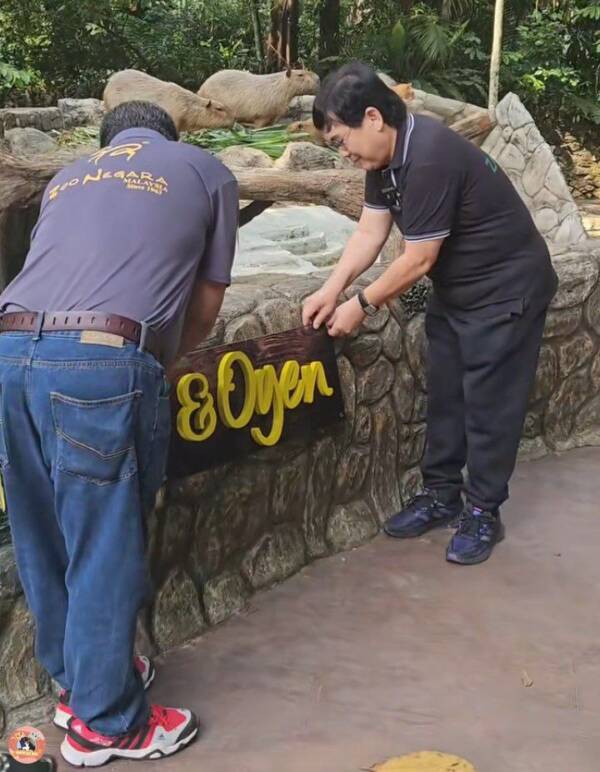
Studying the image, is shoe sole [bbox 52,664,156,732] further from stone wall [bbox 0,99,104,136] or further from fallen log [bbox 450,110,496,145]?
stone wall [bbox 0,99,104,136]

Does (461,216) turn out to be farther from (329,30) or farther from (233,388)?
(329,30)

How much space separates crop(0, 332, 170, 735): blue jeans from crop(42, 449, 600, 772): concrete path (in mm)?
286

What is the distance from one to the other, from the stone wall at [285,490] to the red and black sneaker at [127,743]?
0.72ft

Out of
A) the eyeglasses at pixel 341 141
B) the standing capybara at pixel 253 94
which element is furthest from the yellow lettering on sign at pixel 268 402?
the standing capybara at pixel 253 94

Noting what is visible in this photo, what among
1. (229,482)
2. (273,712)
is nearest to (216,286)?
(229,482)

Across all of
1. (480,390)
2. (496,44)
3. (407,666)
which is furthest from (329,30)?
(407,666)

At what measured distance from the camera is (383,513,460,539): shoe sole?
10.3 feet

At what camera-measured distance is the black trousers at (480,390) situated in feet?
9.31

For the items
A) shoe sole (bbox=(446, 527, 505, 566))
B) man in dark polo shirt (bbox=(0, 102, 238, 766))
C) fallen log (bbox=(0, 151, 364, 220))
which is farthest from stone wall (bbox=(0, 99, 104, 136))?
man in dark polo shirt (bbox=(0, 102, 238, 766))

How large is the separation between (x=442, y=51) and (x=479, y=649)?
42.2 feet

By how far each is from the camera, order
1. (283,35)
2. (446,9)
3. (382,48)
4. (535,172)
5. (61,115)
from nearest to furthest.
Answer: (535,172) → (61,115) → (382,48) → (283,35) → (446,9)

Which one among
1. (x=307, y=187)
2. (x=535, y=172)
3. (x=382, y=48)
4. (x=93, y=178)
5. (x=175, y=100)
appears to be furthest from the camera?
(x=382, y=48)

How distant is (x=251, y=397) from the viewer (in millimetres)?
Answer: 2662

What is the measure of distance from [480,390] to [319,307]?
58cm
